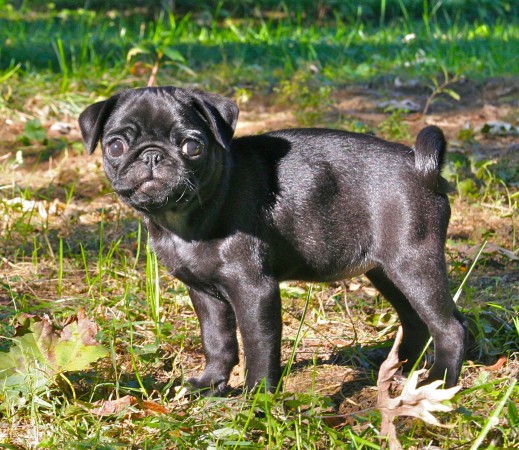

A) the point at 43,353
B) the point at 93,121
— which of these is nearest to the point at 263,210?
the point at 93,121

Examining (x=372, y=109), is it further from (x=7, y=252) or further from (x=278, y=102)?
(x=7, y=252)

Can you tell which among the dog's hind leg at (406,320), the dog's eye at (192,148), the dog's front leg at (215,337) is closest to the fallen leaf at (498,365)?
the dog's hind leg at (406,320)

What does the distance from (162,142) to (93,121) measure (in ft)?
1.23

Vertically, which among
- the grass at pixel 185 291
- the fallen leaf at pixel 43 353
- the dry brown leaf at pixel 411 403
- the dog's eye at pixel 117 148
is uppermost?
the dog's eye at pixel 117 148

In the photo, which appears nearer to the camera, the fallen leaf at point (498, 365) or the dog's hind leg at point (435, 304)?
the dog's hind leg at point (435, 304)

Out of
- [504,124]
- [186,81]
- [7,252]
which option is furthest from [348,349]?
[186,81]

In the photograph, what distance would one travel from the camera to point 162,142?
407 centimetres

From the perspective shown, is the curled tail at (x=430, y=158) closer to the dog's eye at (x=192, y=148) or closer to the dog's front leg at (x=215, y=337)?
the dog's eye at (x=192, y=148)

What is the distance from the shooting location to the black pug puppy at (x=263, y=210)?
407 centimetres

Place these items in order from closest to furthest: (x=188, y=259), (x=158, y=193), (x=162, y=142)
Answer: (x=158, y=193) → (x=162, y=142) → (x=188, y=259)

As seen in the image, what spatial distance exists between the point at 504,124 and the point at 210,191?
4569 mm

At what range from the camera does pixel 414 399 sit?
3.34m

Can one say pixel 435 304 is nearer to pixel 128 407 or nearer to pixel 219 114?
pixel 219 114

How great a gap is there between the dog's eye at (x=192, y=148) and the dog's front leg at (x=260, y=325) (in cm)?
62
